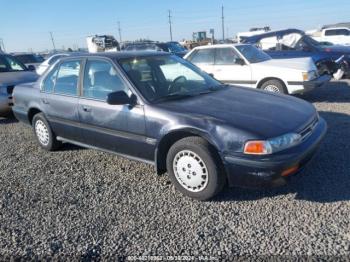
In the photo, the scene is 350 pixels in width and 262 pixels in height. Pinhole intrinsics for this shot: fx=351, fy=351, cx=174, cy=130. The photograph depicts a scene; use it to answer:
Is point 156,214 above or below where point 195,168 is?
below

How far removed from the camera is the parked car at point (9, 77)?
796 centimetres

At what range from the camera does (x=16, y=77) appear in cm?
849

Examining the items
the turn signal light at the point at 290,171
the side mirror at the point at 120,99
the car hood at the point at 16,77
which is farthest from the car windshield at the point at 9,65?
the turn signal light at the point at 290,171

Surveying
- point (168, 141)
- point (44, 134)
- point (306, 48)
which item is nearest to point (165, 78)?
point (168, 141)

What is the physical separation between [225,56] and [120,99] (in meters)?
5.86

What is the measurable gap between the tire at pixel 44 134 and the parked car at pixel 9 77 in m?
2.75

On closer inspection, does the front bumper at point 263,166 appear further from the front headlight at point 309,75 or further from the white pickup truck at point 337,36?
the white pickup truck at point 337,36

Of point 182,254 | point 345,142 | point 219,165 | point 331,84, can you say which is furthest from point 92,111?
point 331,84

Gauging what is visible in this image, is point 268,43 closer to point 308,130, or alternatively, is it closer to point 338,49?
point 338,49

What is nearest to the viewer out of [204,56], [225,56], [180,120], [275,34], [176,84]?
[180,120]

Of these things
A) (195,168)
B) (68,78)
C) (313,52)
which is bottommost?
(195,168)

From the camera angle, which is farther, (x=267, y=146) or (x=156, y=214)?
(x=156, y=214)

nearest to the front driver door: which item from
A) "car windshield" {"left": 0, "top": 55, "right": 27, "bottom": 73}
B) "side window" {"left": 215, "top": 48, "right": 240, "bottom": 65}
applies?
"side window" {"left": 215, "top": 48, "right": 240, "bottom": 65}

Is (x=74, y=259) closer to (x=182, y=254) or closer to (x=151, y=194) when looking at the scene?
(x=182, y=254)
